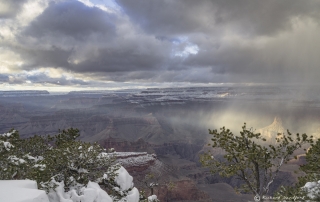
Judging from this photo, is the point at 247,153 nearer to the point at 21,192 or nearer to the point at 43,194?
the point at 43,194

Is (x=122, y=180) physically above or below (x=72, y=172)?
below

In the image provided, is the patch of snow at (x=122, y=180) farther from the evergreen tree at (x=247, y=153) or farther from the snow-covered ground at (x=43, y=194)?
the evergreen tree at (x=247, y=153)

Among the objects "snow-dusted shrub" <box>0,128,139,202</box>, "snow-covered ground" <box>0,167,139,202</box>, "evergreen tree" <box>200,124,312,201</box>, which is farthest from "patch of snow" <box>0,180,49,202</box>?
"evergreen tree" <box>200,124,312,201</box>

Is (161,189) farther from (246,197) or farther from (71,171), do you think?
(71,171)

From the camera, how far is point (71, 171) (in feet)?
50.6

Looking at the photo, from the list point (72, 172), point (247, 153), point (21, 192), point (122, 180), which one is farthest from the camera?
point (122, 180)

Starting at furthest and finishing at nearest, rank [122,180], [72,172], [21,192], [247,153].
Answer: [122,180] < [72,172] < [247,153] < [21,192]

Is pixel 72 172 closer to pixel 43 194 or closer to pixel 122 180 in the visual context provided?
pixel 122 180

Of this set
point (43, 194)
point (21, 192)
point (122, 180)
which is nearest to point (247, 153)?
point (122, 180)

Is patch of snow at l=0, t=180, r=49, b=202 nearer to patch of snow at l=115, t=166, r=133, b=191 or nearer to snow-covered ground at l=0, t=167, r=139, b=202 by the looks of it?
snow-covered ground at l=0, t=167, r=139, b=202

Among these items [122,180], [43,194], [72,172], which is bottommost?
[122,180]

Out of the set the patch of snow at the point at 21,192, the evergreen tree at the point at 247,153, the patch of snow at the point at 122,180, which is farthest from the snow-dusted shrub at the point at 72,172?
the evergreen tree at the point at 247,153

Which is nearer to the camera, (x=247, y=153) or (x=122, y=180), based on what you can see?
(x=247, y=153)

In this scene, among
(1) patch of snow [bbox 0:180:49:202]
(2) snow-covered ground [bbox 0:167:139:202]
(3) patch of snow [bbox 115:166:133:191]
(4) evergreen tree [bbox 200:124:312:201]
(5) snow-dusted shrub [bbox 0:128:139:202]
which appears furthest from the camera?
(3) patch of snow [bbox 115:166:133:191]
